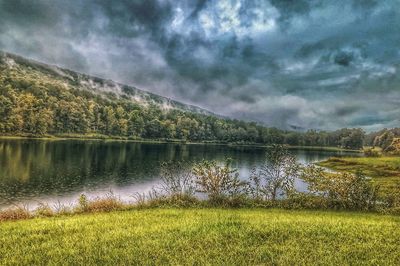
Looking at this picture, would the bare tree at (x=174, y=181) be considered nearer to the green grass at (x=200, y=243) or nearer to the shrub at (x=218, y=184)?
the shrub at (x=218, y=184)

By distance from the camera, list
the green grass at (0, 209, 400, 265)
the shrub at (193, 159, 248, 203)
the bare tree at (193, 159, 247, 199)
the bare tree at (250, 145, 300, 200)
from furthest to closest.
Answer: the bare tree at (250, 145, 300, 200)
the bare tree at (193, 159, 247, 199)
the shrub at (193, 159, 248, 203)
the green grass at (0, 209, 400, 265)

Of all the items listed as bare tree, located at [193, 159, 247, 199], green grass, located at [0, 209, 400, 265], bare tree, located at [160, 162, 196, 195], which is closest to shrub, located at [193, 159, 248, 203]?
bare tree, located at [193, 159, 247, 199]

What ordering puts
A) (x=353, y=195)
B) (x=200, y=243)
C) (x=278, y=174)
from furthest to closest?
(x=278, y=174)
(x=353, y=195)
(x=200, y=243)

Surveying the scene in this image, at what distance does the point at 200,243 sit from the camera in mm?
9570

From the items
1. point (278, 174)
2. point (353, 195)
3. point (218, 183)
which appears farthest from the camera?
point (278, 174)

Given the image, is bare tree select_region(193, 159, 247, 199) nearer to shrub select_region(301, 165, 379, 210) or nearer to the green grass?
shrub select_region(301, 165, 379, 210)

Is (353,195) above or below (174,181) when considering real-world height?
below

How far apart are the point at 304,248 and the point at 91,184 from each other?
3955cm

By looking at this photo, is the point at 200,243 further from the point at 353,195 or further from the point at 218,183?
the point at 353,195

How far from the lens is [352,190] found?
66.6 ft

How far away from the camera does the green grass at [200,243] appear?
8.39 metres

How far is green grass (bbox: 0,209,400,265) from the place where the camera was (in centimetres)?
839

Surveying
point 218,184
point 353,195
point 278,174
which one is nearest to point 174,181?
point 218,184

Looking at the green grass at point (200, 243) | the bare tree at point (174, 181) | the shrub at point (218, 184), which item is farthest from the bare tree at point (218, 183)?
the green grass at point (200, 243)
